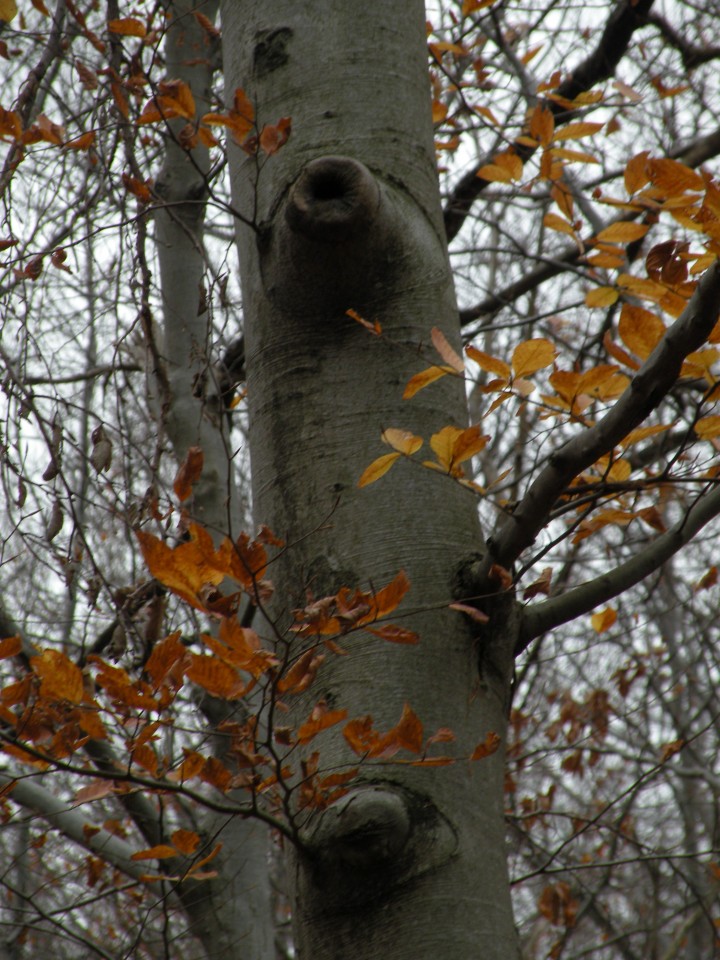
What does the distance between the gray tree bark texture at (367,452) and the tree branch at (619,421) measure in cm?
12

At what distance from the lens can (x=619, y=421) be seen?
107cm

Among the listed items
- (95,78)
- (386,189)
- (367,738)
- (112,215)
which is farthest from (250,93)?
(112,215)

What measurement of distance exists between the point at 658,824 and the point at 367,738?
19.4 ft

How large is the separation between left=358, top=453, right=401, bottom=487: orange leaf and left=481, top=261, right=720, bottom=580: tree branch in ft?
0.57

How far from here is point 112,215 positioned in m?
3.32

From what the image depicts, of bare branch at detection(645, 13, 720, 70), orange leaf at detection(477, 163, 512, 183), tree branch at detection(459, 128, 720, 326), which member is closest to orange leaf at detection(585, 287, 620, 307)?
orange leaf at detection(477, 163, 512, 183)

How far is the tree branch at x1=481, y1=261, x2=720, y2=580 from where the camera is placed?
3.25 feet

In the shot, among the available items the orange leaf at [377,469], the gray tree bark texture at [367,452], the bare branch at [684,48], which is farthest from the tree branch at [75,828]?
the bare branch at [684,48]

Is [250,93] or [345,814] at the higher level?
[250,93]

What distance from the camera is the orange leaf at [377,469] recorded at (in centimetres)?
117

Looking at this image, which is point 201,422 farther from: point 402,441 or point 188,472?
point 402,441

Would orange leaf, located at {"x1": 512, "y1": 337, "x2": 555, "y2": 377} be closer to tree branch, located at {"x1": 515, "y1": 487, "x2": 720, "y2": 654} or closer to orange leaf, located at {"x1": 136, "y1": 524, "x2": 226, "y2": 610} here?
tree branch, located at {"x1": 515, "y1": 487, "x2": 720, "y2": 654}

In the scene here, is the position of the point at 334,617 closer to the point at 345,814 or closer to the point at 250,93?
the point at 345,814

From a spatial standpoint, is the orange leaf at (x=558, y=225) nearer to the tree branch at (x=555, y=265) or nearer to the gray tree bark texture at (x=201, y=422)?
the gray tree bark texture at (x=201, y=422)
